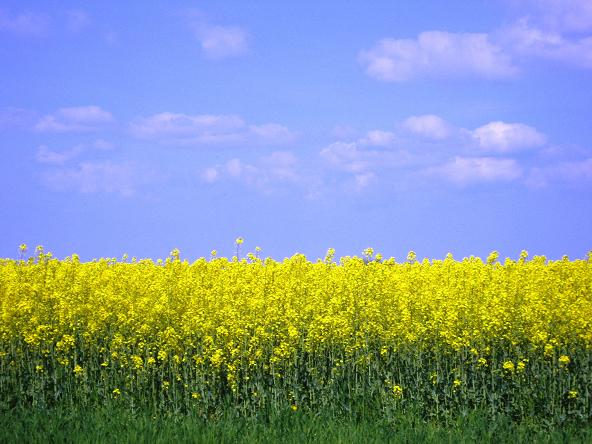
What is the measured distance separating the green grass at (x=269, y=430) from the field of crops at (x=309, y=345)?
0.27 m

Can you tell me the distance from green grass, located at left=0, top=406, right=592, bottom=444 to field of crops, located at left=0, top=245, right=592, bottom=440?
271 millimetres

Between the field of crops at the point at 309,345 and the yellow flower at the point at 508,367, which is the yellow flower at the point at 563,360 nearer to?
the field of crops at the point at 309,345

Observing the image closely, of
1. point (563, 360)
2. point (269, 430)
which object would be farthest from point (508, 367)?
point (269, 430)

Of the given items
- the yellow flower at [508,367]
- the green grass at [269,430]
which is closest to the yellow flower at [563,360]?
the yellow flower at [508,367]

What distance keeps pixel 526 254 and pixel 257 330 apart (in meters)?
8.56

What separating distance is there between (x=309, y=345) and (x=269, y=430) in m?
2.18

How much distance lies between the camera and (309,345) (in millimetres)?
11141

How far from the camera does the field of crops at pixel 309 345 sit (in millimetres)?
10531

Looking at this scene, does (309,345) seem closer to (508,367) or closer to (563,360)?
(508,367)

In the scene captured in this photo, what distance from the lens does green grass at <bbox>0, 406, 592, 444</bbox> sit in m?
8.88

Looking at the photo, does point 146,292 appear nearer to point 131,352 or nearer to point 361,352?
point 131,352

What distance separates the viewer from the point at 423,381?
10.8 metres

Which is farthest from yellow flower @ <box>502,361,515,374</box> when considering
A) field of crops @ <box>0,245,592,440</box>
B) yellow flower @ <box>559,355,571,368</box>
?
yellow flower @ <box>559,355,571,368</box>

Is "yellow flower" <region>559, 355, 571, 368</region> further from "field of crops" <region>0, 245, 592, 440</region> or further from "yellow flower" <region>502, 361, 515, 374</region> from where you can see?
"yellow flower" <region>502, 361, 515, 374</region>
